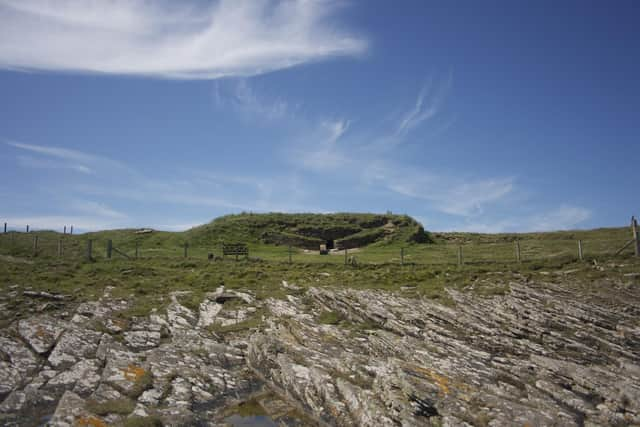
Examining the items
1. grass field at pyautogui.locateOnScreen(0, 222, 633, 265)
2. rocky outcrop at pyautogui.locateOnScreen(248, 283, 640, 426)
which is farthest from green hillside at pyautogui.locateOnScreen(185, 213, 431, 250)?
rocky outcrop at pyautogui.locateOnScreen(248, 283, 640, 426)

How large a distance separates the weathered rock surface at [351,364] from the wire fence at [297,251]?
19.0m

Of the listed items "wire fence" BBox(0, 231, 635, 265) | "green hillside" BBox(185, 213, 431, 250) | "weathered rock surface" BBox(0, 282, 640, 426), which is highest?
"green hillside" BBox(185, 213, 431, 250)

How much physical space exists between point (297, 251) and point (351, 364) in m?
47.9

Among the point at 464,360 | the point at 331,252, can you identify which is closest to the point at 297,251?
the point at 331,252

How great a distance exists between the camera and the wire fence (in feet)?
134

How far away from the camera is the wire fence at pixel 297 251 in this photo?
4088 cm

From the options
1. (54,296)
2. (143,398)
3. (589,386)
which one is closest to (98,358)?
(143,398)

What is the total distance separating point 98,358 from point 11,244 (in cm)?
4536

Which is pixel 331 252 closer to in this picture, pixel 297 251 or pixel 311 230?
pixel 297 251

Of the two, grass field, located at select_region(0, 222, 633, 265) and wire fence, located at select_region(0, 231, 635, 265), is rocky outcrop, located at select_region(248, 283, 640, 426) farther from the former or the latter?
grass field, located at select_region(0, 222, 633, 265)

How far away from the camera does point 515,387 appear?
1098cm

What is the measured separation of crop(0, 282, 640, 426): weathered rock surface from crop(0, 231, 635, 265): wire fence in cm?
1903

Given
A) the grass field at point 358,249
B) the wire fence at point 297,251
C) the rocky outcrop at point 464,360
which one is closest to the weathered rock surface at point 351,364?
the rocky outcrop at point 464,360

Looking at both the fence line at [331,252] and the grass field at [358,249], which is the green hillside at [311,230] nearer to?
the grass field at [358,249]
